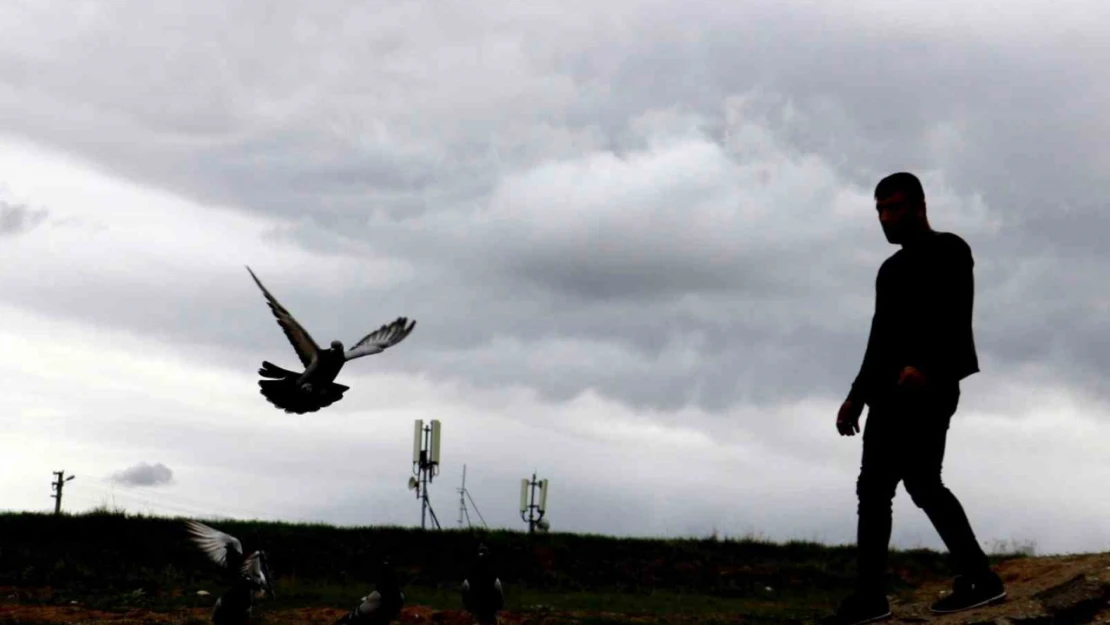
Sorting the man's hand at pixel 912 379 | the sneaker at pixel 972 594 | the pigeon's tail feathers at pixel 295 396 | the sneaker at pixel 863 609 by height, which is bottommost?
the sneaker at pixel 863 609

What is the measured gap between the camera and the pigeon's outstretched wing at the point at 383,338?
56.6 feet

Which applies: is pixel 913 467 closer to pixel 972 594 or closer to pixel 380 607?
pixel 972 594

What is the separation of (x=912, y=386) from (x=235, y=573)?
8.84 metres

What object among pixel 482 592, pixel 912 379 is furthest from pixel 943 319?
pixel 482 592

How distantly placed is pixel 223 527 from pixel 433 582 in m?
4.62

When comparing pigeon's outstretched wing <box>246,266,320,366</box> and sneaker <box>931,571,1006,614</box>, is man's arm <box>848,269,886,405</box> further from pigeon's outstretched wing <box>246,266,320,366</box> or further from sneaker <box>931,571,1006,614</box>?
pigeon's outstretched wing <box>246,266,320,366</box>

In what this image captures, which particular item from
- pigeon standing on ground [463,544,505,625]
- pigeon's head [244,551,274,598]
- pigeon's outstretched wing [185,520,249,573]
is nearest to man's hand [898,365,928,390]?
pigeon standing on ground [463,544,505,625]

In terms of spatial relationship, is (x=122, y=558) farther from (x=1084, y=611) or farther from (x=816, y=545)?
(x=1084, y=611)

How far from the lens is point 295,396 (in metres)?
15.5

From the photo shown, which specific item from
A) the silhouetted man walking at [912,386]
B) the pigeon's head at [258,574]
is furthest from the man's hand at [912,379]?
the pigeon's head at [258,574]

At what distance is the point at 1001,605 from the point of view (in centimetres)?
900

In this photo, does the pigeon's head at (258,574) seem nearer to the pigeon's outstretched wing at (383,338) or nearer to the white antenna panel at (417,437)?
the pigeon's outstretched wing at (383,338)

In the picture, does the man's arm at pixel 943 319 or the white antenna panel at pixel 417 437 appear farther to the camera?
the white antenna panel at pixel 417 437

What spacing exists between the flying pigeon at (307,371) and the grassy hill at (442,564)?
124 inches
